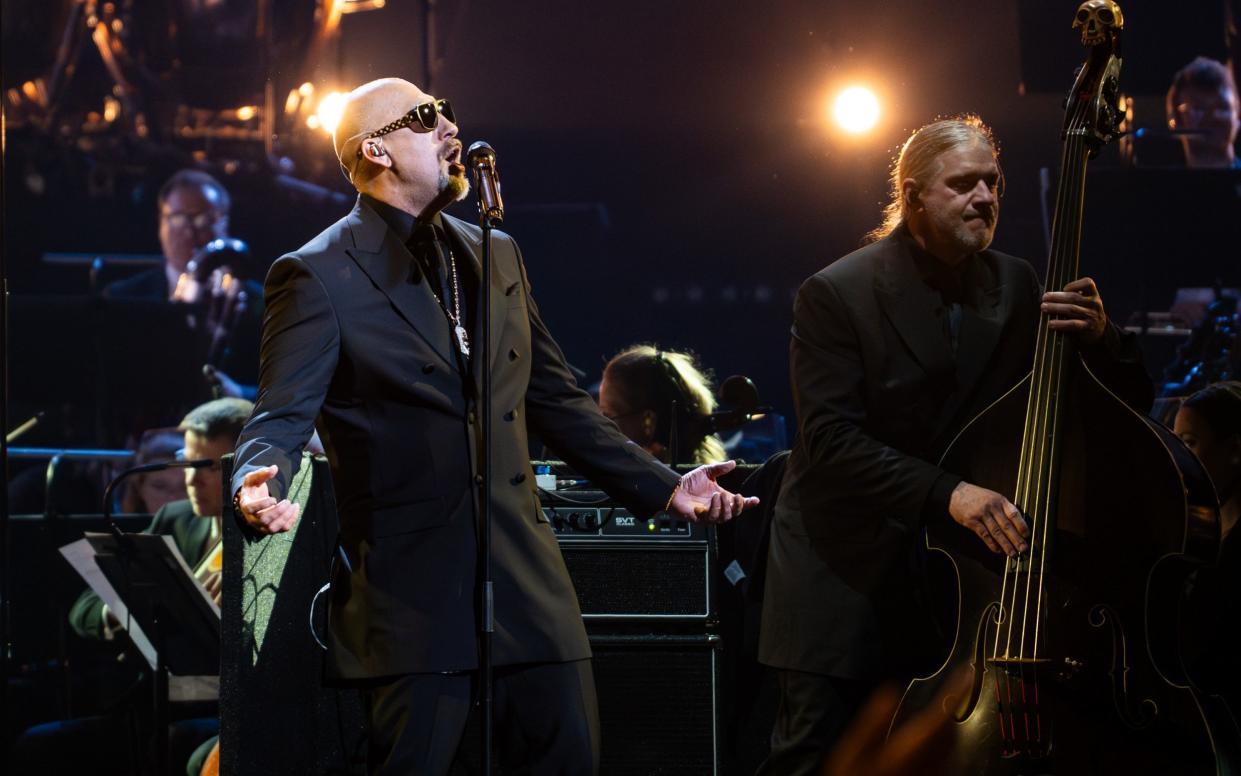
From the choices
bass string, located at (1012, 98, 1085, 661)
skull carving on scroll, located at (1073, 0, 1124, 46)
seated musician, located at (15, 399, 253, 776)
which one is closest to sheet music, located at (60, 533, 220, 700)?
seated musician, located at (15, 399, 253, 776)

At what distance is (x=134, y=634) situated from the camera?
17.4 ft

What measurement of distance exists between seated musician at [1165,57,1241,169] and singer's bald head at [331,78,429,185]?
6673 mm

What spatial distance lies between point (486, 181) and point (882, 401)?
1089 millimetres

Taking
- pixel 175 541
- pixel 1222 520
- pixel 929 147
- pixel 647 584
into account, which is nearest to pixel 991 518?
pixel 929 147

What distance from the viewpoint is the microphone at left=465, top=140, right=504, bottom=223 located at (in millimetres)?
2475

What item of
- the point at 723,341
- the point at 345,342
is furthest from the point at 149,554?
the point at 723,341

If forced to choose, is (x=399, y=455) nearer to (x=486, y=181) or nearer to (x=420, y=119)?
(x=486, y=181)

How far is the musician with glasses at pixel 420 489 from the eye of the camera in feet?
7.79

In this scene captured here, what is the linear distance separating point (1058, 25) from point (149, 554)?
232 inches

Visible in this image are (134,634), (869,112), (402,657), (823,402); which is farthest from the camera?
(869,112)

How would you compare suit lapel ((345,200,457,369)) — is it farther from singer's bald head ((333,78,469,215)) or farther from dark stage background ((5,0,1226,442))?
dark stage background ((5,0,1226,442))

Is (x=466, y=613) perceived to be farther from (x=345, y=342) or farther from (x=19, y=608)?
(x=19, y=608)

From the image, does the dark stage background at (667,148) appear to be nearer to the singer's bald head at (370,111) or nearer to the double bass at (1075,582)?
the double bass at (1075,582)

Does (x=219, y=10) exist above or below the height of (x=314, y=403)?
above
